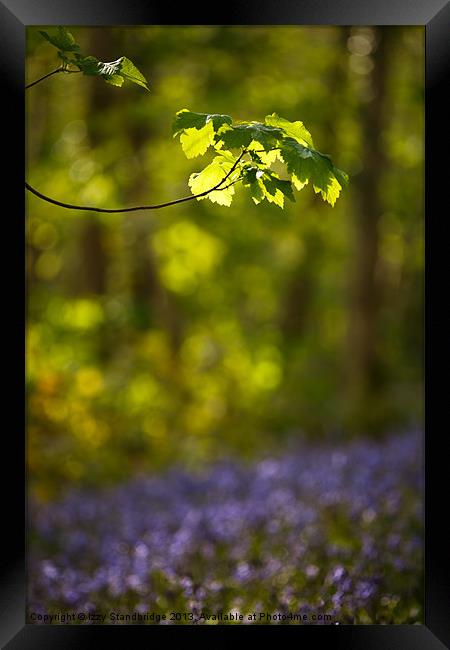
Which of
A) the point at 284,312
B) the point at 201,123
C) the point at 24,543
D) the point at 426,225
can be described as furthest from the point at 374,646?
the point at 284,312

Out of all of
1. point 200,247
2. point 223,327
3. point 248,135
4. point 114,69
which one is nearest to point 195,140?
point 248,135

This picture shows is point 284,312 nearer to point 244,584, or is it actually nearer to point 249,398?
point 249,398

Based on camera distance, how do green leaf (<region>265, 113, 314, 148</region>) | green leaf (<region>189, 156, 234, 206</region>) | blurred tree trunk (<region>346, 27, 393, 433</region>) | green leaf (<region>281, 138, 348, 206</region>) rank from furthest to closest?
blurred tree trunk (<region>346, 27, 393, 433</region>), green leaf (<region>189, 156, 234, 206</region>), green leaf (<region>265, 113, 314, 148</region>), green leaf (<region>281, 138, 348, 206</region>)

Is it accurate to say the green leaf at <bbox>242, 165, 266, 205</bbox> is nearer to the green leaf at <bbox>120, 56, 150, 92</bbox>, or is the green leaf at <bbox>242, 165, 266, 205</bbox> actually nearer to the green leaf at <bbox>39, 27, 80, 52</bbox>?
the green leaf at <bbox>120, 56, 150, 92</bbox>

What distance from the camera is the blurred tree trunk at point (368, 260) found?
8367mm

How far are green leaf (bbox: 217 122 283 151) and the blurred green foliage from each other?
3725mm

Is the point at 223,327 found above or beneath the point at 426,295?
beneath

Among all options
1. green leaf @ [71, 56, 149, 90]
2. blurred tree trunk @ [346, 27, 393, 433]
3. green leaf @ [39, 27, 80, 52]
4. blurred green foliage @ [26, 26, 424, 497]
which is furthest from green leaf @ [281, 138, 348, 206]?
blurred tree trunk @ [346, 27, 393, 433]

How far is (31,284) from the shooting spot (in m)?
7.29

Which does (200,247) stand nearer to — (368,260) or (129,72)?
(368,260)

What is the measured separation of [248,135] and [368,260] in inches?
278

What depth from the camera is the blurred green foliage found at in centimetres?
708

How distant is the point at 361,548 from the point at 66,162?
6.18 meters

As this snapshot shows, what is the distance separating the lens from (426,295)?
7.27ft
